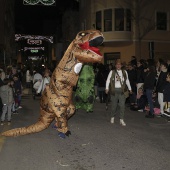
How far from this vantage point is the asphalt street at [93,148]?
5234mm

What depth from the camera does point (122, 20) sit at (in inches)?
922

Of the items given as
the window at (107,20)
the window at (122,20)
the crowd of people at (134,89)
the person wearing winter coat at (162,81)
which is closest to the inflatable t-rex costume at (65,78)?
the crowd of people at (134,89)

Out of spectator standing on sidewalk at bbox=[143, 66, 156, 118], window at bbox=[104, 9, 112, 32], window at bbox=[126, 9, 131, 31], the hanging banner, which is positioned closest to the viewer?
spectator standing on sidewalk at bbox=[143, 66, 156, 118]

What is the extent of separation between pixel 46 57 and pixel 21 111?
218 feet

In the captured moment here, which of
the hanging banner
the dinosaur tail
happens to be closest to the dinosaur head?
the dinosaur tail

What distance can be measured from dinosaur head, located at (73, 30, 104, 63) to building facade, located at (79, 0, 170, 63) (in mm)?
17264

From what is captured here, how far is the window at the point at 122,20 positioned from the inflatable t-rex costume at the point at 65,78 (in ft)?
57.1

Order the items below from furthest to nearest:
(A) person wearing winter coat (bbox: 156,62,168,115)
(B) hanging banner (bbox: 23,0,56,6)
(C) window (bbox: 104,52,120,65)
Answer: (C) window (bbox: 104,52,120,65) < (B) hanging banner (bbox: 23,0,56,6) < (A) person wearing winter coat (bbox: 156,62,168,115)

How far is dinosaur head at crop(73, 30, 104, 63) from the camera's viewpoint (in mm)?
6223

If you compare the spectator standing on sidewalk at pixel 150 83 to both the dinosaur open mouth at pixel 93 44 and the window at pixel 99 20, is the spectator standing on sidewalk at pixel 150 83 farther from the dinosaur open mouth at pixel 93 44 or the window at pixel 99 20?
the window at pixel 99 20

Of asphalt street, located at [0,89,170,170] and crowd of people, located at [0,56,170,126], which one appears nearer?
asphalt street, located at [0,89,170,170]

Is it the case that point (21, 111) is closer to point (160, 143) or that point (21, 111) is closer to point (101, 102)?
point (101, 102)

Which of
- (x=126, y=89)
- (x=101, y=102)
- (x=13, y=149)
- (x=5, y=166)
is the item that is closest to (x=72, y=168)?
(x=5, y=166)

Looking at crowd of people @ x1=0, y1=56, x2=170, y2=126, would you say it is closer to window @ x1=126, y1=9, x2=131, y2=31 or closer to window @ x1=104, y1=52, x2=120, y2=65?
window @ x1=126, y1=9, x2=131, y2=31
